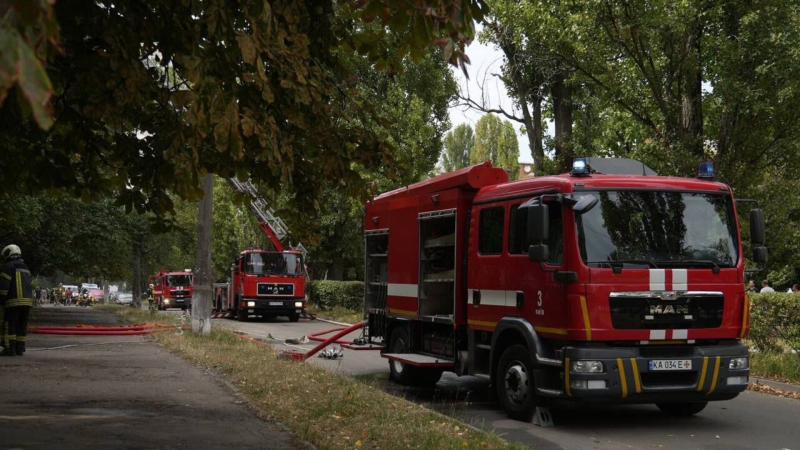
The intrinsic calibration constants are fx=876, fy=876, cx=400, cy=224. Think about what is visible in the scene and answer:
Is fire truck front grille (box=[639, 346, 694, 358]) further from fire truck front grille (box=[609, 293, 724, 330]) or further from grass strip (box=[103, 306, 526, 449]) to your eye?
grass strip (box=[103, 306, 526, 449])

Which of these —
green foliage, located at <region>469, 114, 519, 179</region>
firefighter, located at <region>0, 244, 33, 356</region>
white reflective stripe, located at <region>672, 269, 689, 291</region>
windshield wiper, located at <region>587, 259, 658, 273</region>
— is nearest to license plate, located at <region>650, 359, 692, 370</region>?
white reflective stripe, located at <region>672, 269, 689, 291</region>

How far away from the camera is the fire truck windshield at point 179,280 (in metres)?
55.9

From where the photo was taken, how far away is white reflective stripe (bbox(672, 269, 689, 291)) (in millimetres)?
9406

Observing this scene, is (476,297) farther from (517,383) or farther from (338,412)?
(338,412)

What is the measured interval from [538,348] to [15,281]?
979cm

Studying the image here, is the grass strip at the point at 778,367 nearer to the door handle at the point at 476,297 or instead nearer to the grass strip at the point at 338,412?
the door handle at the point at 476,297

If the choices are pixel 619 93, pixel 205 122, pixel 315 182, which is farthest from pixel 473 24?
pixel 619 93

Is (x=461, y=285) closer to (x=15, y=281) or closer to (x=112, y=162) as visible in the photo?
(x=112, y=162)

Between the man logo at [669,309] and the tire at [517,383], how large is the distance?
1.41 metres

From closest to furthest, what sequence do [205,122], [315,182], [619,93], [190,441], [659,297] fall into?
1. [205,122]
2. [190,441]
3. [315,182]
4. [659,297]
5. [619,93]

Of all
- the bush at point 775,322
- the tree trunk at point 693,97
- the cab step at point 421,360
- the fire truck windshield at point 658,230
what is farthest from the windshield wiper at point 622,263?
the tree trunk at point 693,97

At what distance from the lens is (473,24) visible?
4.43 meters

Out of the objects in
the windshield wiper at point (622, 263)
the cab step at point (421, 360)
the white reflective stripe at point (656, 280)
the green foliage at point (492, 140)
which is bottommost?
the cab step at point (421, 360)

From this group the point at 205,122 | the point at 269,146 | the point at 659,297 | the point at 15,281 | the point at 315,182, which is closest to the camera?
the point at 205,122
